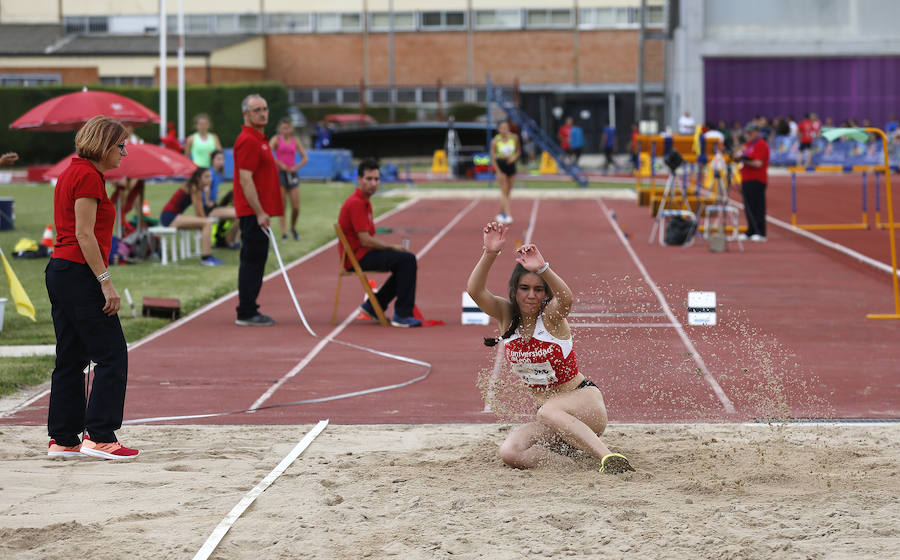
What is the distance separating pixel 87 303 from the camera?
6.62 m

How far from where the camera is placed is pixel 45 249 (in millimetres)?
17531

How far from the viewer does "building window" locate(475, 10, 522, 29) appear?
61875 mm

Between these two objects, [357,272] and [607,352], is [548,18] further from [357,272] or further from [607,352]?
[607,352]

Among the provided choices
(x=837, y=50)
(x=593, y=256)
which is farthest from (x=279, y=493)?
(x=837, y=50)

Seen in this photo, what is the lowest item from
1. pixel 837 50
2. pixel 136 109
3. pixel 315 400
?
pixel 315 400

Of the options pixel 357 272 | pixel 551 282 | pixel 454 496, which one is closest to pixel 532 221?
pixel 357 272

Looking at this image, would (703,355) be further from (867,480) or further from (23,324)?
(23,324)

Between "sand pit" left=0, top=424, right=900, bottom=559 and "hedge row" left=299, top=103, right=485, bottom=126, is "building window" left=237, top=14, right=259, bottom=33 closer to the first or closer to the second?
"hedge row" left=299, top=103, right=485, bottom=126

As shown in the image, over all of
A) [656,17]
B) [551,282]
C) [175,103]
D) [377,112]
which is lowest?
[551,282]

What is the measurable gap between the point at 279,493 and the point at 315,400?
244 cm

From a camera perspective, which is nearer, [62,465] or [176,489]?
[176,489]

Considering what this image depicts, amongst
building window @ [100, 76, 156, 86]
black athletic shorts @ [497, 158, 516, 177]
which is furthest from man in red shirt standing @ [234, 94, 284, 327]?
building window @ [100, 76, 156, 86]

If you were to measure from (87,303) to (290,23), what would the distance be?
2287 inches

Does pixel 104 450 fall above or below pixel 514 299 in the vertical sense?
below
